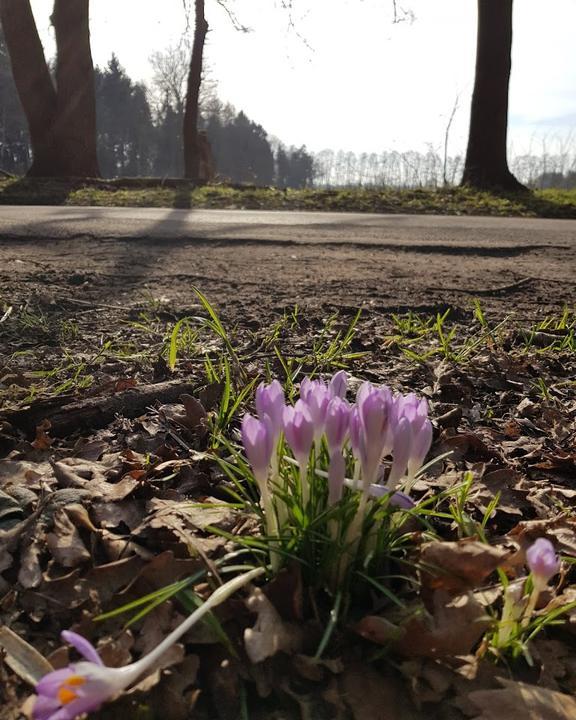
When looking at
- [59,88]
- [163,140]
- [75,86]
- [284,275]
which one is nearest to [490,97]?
[75,86]

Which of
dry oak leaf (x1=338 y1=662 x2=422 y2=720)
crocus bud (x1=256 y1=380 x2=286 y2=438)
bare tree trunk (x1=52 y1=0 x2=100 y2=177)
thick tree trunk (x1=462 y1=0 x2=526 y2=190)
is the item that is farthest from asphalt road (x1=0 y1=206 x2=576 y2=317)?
bare tree trunk (x1=52 y1=0 x2=100 y2=177)

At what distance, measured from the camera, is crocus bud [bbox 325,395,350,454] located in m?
1.08

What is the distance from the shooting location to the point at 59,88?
45.4ft

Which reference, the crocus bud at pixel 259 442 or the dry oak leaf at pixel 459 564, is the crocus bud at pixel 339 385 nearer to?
the crocus bud at pixel 259 442

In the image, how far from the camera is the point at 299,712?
3.13ft

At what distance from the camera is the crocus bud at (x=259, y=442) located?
1.06 metres

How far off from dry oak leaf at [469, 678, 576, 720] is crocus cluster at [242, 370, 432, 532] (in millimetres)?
315

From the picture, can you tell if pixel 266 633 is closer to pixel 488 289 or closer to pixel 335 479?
pixel 335 479

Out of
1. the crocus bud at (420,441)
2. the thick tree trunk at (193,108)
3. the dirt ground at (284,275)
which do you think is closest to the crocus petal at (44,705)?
the crocus bud at (420,441)

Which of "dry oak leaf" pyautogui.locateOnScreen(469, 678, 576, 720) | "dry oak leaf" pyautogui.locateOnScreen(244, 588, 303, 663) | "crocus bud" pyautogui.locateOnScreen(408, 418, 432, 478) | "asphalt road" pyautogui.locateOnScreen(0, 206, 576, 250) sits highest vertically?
"asphalt road" pyautogui.locateOnScreen(0, 206, 576, 250)

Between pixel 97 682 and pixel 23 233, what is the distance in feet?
15.8

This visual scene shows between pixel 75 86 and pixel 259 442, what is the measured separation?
1486 centimetres

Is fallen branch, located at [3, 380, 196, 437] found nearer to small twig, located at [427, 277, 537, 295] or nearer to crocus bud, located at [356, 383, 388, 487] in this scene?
crocus bud, located at [356, 383, 388, 487]

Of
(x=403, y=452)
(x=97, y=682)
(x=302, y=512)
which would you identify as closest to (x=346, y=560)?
(x=302, y=512)
